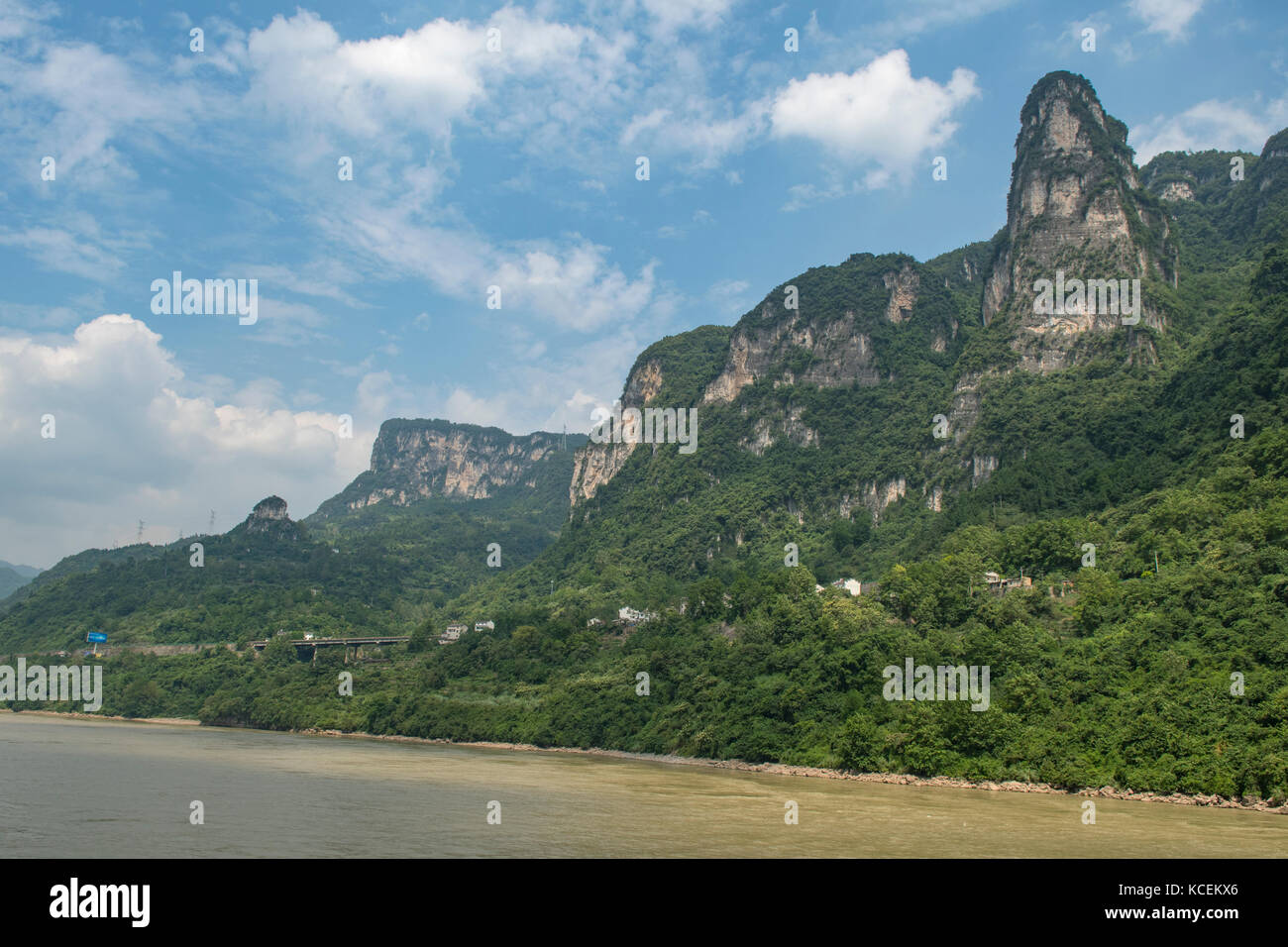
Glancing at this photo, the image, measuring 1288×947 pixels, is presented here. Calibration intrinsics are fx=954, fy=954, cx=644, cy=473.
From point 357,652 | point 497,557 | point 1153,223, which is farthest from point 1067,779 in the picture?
point 497,557

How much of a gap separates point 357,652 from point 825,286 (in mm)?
89894

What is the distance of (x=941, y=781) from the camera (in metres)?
44.7

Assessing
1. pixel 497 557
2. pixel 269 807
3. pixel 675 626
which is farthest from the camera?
pixel 497 557

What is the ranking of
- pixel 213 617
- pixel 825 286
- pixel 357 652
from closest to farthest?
pixel 357 652
pixel 213 617
pixel 825 286

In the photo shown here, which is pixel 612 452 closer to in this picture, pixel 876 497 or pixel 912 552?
pixel 876 497

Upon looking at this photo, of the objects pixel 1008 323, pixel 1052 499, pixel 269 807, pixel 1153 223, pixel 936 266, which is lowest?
pixel 269 807

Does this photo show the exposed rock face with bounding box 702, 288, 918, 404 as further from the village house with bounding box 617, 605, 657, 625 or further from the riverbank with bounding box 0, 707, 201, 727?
the riverbank with bounding box 0, 707, 201, 727

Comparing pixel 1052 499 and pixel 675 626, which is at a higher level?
pixel 1052 499

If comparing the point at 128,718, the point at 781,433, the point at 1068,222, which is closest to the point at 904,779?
the point at 128,718

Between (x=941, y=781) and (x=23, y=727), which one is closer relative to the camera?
(x=941, y=781)

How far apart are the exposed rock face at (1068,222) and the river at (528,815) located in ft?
261

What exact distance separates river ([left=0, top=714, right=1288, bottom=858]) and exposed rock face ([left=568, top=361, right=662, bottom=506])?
114m

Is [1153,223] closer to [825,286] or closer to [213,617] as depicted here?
[825,286]

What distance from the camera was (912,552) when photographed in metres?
87.8
